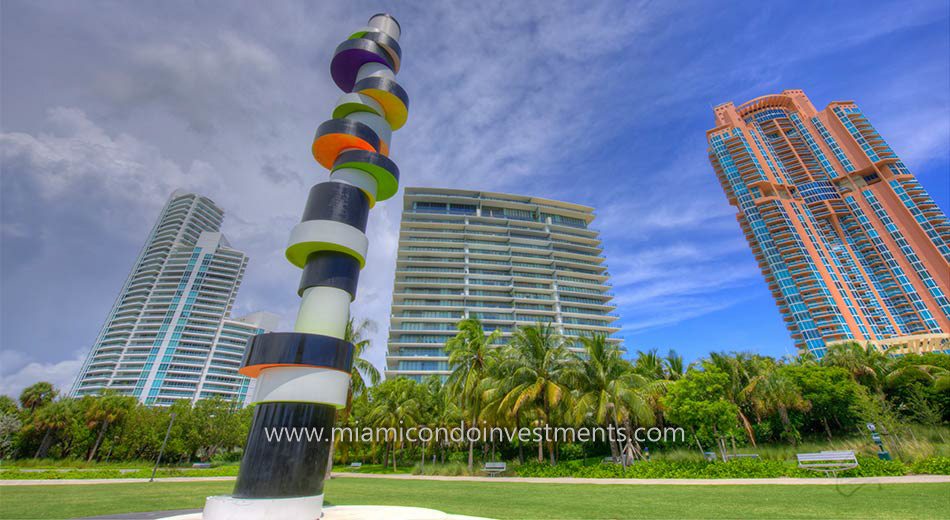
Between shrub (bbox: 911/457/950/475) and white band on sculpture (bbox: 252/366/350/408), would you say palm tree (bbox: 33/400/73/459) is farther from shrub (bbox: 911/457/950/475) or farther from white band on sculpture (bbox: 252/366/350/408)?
shrub (bbox: 911/457/950/475)

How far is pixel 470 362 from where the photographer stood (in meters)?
26.2

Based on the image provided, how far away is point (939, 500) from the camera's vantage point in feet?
29.4

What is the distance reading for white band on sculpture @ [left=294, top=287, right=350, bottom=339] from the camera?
31.6ft

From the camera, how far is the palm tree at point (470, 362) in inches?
991

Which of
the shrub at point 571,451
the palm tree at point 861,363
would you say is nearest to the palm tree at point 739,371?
the palm tree at point 861,363

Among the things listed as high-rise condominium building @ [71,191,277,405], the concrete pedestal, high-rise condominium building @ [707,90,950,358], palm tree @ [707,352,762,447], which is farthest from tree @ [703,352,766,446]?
high-rise condominium building @ [71,191,277,405]

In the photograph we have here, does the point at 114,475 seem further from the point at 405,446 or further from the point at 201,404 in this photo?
the point at 201,404

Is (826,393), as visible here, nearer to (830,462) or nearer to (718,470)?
(830,462)

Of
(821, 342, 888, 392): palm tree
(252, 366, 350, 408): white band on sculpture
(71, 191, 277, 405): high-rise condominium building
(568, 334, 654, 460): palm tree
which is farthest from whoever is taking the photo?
(71, 191, 277, 405): high-rise condominium building

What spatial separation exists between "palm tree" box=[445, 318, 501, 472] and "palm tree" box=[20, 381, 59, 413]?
49.9m

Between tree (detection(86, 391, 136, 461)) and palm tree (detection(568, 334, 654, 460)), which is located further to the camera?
tree (detection(86, 391, 136, 461))

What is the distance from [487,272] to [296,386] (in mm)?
69262

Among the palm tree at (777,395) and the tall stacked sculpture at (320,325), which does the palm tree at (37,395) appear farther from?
the palm tree at (777,395)

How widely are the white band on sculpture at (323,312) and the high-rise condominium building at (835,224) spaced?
80646 mm
